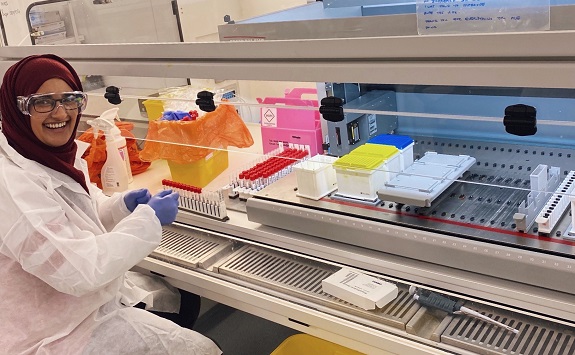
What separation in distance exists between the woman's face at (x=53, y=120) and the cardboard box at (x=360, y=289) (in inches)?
33.0

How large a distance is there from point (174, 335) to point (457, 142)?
984 mm

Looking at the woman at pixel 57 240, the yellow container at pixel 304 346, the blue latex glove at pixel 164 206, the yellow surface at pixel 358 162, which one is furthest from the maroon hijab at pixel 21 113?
the yellow container at pixel 304 346

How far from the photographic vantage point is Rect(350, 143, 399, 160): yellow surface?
5.39 ft

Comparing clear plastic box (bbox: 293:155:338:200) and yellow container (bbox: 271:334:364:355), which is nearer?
clear plastic box (bbox: 293:155:338:200)

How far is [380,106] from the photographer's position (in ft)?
5.03

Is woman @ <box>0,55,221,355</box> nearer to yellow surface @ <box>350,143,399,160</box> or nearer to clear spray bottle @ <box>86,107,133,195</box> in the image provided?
yellow surface @ <box>350,143,399,160</box>

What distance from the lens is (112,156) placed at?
8.07ft

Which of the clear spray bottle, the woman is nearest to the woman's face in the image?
the woman

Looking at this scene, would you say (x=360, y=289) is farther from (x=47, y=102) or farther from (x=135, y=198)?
(x=47, y=102)

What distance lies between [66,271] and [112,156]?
104cm

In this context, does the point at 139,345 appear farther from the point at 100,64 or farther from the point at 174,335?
the point at 100,64

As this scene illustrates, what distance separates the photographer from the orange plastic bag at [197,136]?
2.22 metres

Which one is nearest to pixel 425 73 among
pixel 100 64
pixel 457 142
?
pixel 457 142

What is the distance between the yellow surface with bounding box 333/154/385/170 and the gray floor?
1254mm
